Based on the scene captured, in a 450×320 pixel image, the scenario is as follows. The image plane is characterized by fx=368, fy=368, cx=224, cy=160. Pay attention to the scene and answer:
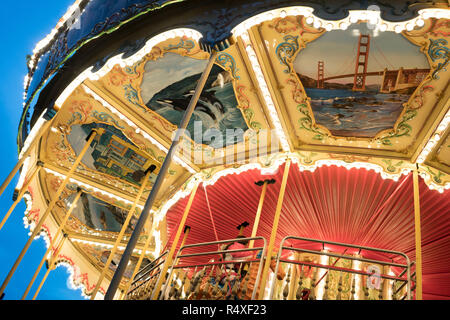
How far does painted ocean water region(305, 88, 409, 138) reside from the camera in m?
5.70

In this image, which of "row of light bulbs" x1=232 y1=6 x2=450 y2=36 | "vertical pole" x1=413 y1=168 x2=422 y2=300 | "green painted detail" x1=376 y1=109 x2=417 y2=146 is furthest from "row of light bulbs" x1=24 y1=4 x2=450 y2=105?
"vertical pole" x1=413 y1=168 x2=422 y2=300

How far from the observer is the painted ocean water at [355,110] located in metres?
5.70

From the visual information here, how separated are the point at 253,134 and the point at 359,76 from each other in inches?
85.8

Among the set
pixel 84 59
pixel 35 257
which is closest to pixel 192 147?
pixel 84 59

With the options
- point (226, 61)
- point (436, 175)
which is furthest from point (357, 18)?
point (436, 175)

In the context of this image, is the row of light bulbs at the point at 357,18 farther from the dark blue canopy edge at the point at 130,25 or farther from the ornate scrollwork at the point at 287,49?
the ornate scrollwork at the point at 287,49

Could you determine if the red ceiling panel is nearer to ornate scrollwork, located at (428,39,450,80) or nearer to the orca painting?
the orca painting

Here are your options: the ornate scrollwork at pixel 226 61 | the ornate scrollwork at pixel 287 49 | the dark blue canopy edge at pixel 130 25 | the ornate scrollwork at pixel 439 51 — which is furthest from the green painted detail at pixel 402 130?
the ornate scrollwork at pixel 226 61

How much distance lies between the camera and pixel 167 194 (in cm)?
855

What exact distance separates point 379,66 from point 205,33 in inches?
101

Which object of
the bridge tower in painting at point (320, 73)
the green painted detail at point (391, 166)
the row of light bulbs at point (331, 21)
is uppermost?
the bridge tower in painting at point (320, 73)

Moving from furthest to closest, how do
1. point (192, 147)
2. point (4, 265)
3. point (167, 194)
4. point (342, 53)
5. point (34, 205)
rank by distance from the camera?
point (4, 265) < point (34, 205) < point (167, 194) < point (192, 147) < point (342, 53)

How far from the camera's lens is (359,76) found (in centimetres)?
541

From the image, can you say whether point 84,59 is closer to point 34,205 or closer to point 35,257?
point 34,205
